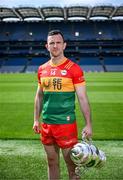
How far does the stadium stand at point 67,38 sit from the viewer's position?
6694cm

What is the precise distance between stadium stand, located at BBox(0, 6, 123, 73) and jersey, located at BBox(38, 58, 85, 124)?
200ft

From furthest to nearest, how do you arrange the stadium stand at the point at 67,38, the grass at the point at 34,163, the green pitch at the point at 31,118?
1. the stadium stand at the point at 67,38
2. the green pitch at the point at 31,118
3. the grass at the point at 34,163

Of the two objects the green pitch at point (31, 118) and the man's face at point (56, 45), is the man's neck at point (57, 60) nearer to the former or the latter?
the man's face at point (56, 45)

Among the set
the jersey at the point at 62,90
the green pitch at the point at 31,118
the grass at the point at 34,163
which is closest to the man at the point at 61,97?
the jersey at the point at 62,90

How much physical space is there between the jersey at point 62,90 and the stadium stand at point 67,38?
60.8 metres

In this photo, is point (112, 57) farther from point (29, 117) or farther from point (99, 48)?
point (29, 117)

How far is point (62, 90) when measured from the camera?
487cm

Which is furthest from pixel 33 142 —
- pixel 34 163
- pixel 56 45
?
pixel 56 45

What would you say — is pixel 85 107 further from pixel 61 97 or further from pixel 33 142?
pixel 33 142

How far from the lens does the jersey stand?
4844 mm

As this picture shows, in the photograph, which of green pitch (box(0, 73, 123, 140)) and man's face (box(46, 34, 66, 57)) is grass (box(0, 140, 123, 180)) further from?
man's face (box(46, 34, 66, 57))

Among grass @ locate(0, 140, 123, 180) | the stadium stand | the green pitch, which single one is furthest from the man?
the stadium stand

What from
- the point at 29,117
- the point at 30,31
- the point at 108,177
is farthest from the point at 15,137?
the point at 30,31

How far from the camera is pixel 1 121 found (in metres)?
12.5
